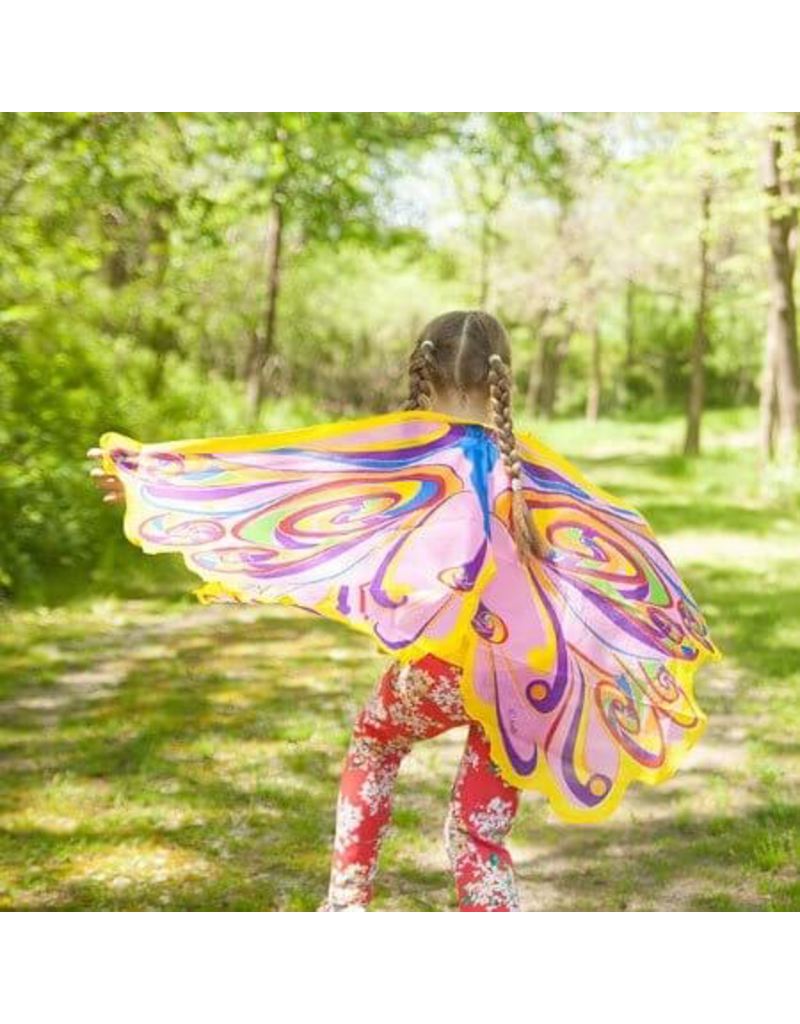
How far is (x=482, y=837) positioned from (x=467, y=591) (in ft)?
2.27

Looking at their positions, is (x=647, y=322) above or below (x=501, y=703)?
above

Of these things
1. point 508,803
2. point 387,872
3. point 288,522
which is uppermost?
point 288,522

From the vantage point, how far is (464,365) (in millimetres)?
3473

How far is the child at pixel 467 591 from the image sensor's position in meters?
3.18

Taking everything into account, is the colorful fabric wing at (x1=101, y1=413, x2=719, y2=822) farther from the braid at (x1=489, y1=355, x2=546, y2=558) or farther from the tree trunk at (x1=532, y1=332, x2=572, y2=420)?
the tree trunk at (x1=532, y1=332, x2=572, y2=420)

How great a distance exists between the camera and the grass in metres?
4.47

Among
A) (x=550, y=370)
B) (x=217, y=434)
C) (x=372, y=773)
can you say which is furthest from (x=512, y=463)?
(x=550, y=370)

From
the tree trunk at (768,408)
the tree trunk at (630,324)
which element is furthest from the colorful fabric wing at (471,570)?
the tree trunk at (630,324)

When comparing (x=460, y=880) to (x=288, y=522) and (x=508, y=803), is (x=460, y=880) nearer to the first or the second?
(x=508, y=803)

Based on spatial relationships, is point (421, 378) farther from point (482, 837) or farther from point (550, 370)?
point (550, 370)

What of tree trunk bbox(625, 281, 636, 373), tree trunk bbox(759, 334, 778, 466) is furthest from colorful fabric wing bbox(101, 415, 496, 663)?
tree trunk bbox(625, 281, 636, 373)

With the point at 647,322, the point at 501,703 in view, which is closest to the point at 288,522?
the point at 501,703

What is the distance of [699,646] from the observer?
3711 millimetres
